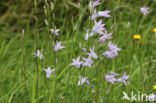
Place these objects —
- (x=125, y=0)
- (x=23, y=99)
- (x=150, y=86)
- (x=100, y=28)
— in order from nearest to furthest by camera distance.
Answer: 1. (x=100, y=28)
2. (x=23, y=99)
3. (x=150, y=86)
4. (x=125, y=0)

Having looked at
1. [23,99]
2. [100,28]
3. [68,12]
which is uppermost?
[100,28]

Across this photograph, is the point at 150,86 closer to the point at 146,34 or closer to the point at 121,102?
the point at 121,102

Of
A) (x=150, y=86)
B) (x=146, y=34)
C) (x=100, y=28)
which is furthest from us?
(x=146, y=34)

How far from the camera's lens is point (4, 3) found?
3.51m

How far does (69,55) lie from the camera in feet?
8.27

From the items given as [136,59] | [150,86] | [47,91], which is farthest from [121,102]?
[136,59]

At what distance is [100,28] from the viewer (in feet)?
3.77

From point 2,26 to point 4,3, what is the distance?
12.7 inches

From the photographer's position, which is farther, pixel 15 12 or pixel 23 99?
pixel 15 12

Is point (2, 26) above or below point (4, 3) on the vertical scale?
below

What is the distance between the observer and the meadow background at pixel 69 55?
134cm

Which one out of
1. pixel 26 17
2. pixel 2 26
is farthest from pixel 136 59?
pixel 2 26

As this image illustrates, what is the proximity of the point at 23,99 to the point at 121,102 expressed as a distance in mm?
607

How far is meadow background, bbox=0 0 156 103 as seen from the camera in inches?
52.6
